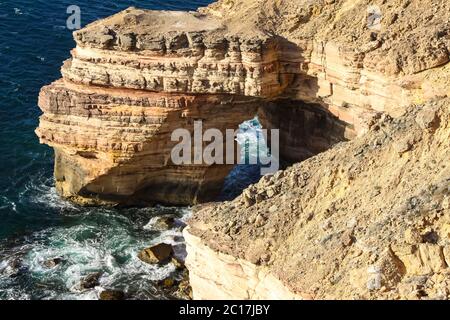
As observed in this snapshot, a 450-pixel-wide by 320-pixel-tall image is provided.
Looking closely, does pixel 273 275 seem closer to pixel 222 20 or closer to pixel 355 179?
pixel 355 179

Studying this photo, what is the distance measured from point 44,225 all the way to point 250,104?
13.8 meters

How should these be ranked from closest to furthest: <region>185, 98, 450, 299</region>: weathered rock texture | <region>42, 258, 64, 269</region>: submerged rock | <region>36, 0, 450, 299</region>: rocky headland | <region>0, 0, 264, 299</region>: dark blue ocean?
1. <region>185, 98, 450, 299</region>: weathered rock texture
2. <region>36, 0, 450, 299</region>: rocky headland
3. <region>0, 0, 264, 299</region>: dark blue ocean
4. <region>42, 258, 64, 269</region>: submerged rock

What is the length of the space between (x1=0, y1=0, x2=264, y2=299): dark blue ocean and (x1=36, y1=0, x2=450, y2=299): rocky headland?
70.8 inches

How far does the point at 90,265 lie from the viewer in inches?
1409

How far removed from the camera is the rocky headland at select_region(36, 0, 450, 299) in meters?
22.7

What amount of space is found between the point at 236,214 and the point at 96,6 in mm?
43885

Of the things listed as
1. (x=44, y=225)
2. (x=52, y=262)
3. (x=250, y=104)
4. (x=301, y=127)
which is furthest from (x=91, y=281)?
(x=301, y=127)

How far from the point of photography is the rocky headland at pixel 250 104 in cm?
2273

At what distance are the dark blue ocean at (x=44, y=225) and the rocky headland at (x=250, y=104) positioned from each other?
1798mm

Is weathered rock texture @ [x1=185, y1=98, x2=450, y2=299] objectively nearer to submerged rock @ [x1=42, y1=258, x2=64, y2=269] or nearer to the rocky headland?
the rocky headland

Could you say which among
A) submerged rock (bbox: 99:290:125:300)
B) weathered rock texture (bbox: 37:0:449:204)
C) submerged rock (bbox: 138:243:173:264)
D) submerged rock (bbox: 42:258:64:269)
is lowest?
submerged rock (bbox: 99:290:125:300)

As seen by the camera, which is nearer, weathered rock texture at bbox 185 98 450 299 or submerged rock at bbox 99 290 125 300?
weathered rock texture at bbox 185 98 450 299

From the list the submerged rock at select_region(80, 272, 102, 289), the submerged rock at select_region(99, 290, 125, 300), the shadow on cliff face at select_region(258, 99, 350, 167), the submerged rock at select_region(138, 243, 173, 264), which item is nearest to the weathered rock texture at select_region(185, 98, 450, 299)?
the submerged rock at select_region(99, 290, 125, 300)

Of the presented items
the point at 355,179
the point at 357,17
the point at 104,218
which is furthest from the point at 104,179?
the point at 355,179
